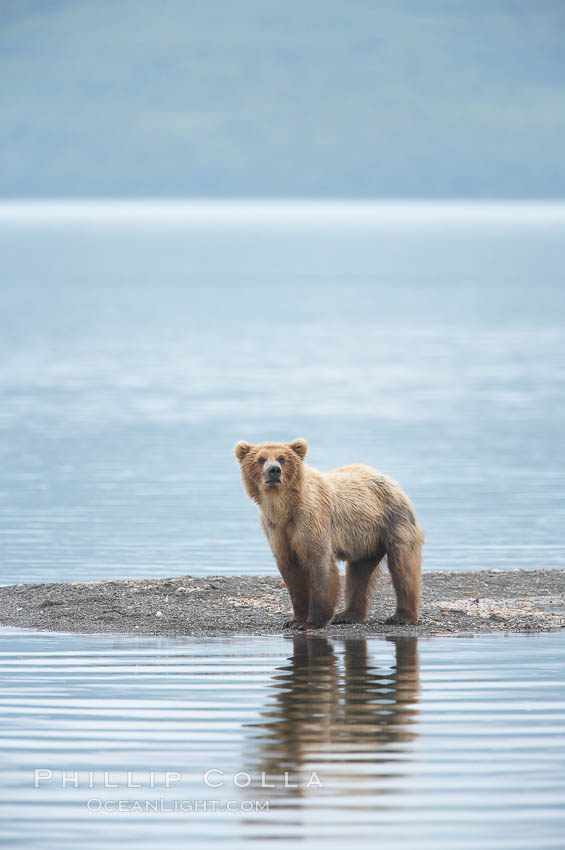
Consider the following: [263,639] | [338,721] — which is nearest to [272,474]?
[263,639]

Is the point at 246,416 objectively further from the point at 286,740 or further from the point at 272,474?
the point at 286,740

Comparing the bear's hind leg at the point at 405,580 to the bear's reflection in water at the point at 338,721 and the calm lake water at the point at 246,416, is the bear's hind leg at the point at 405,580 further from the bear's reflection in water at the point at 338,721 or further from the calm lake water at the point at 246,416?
the calm lake water at the point at 246,416

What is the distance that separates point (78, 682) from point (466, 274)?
101 m

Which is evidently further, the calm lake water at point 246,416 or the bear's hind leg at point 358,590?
the calm lake water at point 246,416

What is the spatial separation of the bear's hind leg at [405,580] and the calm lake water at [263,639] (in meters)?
0.62

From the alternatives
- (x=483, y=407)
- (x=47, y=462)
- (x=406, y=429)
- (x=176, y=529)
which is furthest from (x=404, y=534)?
(x=483, y=407)

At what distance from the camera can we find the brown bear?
37.7 ft

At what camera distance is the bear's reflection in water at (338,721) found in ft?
26.3

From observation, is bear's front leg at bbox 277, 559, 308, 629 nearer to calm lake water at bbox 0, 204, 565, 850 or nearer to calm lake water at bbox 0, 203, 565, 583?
calm lake water at bbox 0, 204, 565, 850

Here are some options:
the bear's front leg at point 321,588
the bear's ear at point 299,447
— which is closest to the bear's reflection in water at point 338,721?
the bear's front leg at point 321,588

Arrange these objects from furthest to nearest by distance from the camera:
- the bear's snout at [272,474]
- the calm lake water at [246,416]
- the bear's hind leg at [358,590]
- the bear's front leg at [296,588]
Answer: the calm lake water at [246,416] → the bear's hind leg at [358,590] → the bear's front leg at [296,588] → the bear's snout at [272,474]

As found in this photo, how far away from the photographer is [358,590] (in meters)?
12.2

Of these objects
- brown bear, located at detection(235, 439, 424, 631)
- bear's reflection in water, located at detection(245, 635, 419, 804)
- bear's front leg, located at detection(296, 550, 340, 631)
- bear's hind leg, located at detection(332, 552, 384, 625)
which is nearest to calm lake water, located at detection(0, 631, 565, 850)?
bear's reflection in water, located at detection(245, 635, 419, 804)

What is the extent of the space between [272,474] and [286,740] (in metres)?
2.85
